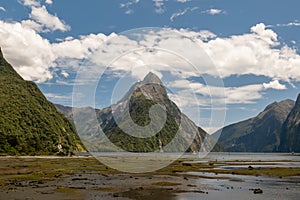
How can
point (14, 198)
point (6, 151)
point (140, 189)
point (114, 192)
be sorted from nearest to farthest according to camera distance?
point (14, 198) < point (114, 192) < point (140, 189) < point (6, 151)

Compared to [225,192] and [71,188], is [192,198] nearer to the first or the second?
[225,192]

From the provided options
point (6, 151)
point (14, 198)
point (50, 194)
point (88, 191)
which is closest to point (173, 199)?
point (88, 191)

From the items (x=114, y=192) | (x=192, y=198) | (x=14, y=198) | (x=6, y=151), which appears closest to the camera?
(x=14, y=198)

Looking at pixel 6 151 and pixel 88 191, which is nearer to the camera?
pixel 88 191

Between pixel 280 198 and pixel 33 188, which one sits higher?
pixel 280 198

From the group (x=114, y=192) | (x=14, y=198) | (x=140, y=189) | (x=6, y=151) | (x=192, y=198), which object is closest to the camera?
(x=14, y=198)

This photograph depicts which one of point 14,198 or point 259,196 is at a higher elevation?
point 259,196

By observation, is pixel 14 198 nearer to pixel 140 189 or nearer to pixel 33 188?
pixel 33 188

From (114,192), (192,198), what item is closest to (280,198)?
(192,198)

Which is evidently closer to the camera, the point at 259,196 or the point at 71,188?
the point at 259,196
